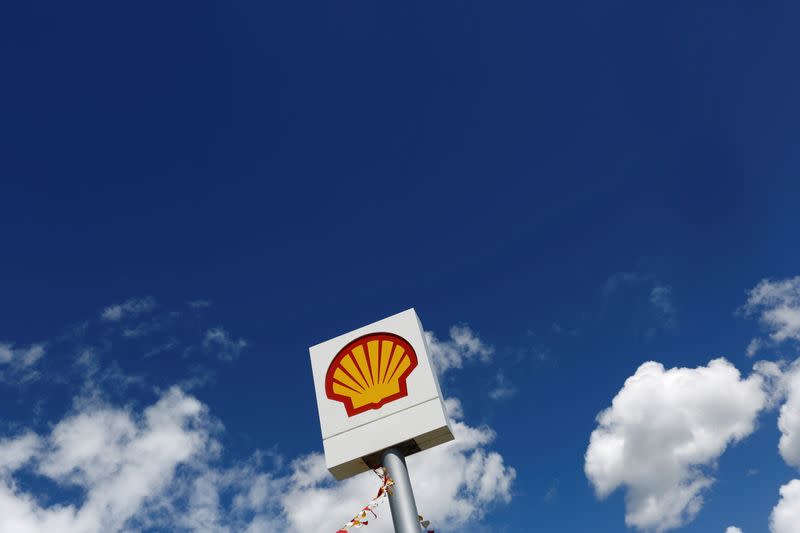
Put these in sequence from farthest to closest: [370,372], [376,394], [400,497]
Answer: [370,372] → [376,394] → [400,497]

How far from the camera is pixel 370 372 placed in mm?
11195

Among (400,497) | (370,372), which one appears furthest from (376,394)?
(400,497)

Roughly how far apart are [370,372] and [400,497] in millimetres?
2350

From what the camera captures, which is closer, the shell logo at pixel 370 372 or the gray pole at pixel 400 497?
the gray pole at pixel 400 497

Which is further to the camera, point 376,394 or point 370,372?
point 370,372

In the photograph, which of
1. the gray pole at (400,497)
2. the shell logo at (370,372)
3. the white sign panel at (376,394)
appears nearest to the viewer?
the gray pole at (400,497)

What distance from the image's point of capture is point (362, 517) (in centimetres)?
1020

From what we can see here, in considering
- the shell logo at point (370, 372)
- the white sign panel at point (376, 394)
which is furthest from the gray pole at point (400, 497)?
the shell logo at point (370, 372)

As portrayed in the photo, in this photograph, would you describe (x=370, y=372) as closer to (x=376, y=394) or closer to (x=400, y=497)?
(x=376, y=394)

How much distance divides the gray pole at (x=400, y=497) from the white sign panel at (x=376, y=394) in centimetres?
24

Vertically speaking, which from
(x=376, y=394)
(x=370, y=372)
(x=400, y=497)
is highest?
(x=370, y=372)

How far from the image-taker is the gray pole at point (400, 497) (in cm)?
974

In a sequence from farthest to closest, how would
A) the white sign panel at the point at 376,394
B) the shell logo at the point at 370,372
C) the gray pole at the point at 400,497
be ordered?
the shell logo at the point at 370,372 → the white sign panel at the point at 376,394 → the gray pole at the point at 400,497

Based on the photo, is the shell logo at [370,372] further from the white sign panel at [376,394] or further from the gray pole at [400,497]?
the gray pole at [400,497]
